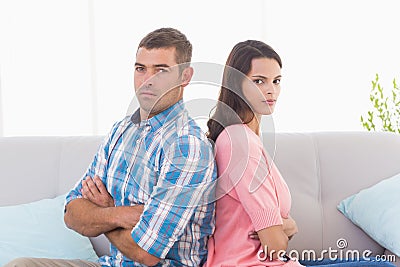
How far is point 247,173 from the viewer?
1.92m

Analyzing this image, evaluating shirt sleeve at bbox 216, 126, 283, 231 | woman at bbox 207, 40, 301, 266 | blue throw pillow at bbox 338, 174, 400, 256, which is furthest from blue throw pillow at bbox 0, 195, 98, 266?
blue throw pillow at bbox 338, 174, 400, 256

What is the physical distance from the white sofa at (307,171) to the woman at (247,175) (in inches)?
18.3

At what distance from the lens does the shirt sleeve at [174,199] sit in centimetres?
189

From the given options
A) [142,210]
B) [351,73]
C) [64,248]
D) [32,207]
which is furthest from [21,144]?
[351,73]

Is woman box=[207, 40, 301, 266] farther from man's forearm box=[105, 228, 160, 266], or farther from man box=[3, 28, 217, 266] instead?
man's forearm box=[105, 228, 160, 266]

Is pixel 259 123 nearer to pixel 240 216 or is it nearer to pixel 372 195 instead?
pixel 240 216

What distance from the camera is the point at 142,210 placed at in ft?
6.45

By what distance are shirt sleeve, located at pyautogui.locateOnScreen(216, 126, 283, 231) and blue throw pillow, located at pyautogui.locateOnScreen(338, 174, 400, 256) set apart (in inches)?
23.4

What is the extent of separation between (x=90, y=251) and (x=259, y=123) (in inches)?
32.2

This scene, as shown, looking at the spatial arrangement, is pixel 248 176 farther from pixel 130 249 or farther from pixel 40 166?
pixel 40 166

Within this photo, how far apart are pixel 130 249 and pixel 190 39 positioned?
74.4 inches

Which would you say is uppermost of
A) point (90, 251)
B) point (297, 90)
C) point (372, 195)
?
point (297, 90)

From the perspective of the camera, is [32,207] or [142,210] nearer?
[142,210]

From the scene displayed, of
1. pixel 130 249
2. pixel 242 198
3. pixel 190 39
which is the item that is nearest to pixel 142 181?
pixel 130 249
